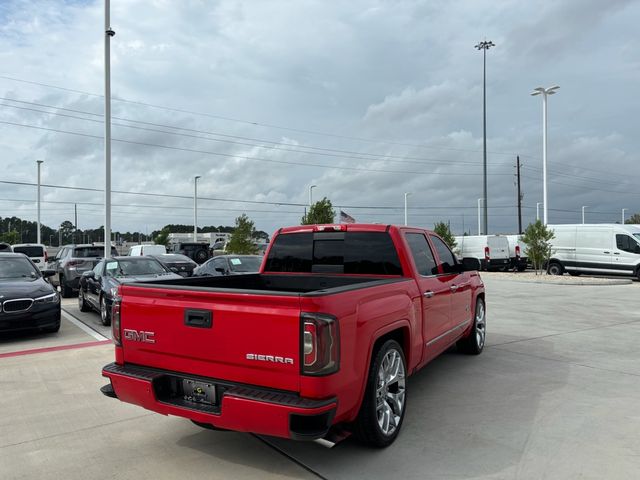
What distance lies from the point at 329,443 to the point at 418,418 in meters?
1.50

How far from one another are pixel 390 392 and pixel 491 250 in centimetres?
2522

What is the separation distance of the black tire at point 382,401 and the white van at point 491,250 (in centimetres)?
2454

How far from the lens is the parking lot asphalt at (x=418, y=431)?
3.60 meters

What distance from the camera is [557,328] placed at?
9500 millimetres

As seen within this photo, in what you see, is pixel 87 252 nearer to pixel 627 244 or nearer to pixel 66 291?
pixel 66 291

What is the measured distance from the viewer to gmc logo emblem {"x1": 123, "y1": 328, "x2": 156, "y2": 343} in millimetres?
3779

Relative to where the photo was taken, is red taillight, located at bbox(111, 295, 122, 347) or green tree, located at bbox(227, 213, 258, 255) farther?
green tree, located at bbox(227, 213, 258, 255)

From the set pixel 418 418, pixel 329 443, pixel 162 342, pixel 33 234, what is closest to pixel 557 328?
pixel 418 418

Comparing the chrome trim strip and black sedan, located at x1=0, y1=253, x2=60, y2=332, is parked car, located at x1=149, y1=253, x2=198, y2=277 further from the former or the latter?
the chrome trim strip

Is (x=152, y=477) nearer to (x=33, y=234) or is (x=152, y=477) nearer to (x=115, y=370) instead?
(x=115, y=370)

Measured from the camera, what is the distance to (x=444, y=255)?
604 centimetres

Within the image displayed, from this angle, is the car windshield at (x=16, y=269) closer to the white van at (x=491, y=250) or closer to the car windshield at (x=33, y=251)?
the car windshield at (x=33, y=251)

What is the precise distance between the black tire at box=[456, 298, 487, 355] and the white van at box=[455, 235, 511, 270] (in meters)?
21.0

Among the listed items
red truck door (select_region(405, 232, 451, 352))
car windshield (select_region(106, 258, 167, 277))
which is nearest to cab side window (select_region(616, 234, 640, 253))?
car windshield (select_region(106, 258, 167, 277))
